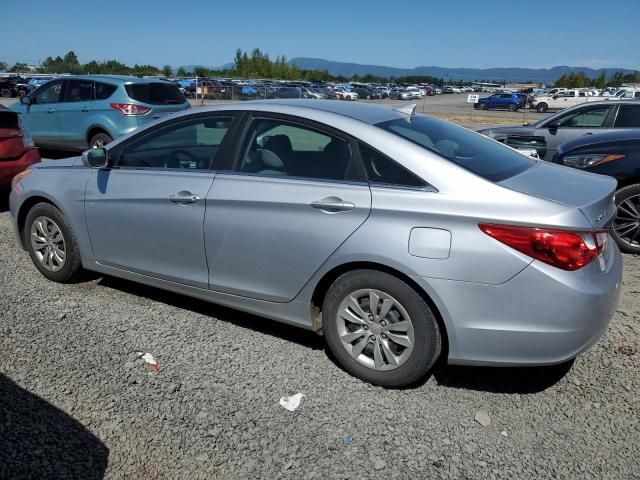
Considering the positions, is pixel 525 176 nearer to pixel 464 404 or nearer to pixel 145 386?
pixel 464 404

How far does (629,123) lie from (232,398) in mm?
8291

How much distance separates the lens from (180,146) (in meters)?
4.06

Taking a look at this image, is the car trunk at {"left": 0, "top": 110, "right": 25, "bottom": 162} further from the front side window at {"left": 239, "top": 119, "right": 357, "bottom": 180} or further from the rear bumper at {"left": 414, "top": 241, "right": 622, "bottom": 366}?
the rear bumper at {"left": 414, "top": 241, "right": 622, "bottom": 366}

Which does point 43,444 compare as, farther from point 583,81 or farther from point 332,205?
point 583,81

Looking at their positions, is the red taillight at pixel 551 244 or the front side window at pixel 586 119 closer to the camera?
the red taillight at pixel 551 244

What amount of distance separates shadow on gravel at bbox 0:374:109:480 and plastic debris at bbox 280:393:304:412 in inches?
36.7

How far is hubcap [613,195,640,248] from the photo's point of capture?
215 inches

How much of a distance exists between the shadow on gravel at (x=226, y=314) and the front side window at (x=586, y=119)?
23.7ft

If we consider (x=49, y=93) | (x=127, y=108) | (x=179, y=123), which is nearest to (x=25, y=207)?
(x=179, y=123)

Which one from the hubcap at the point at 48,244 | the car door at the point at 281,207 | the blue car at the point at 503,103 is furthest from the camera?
the blue car at the point at 503,103

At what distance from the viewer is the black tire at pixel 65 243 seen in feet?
14.6

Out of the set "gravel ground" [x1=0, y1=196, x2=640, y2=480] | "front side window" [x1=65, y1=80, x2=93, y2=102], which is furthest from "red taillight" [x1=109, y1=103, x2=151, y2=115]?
"gravel ground" [x1=0, y1=196, x2=640, y2=480]

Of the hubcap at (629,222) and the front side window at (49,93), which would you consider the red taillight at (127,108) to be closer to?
the front side window at (49,93)

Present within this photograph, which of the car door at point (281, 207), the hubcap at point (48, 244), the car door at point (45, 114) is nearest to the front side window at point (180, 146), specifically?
the car door at point (281, 207)
